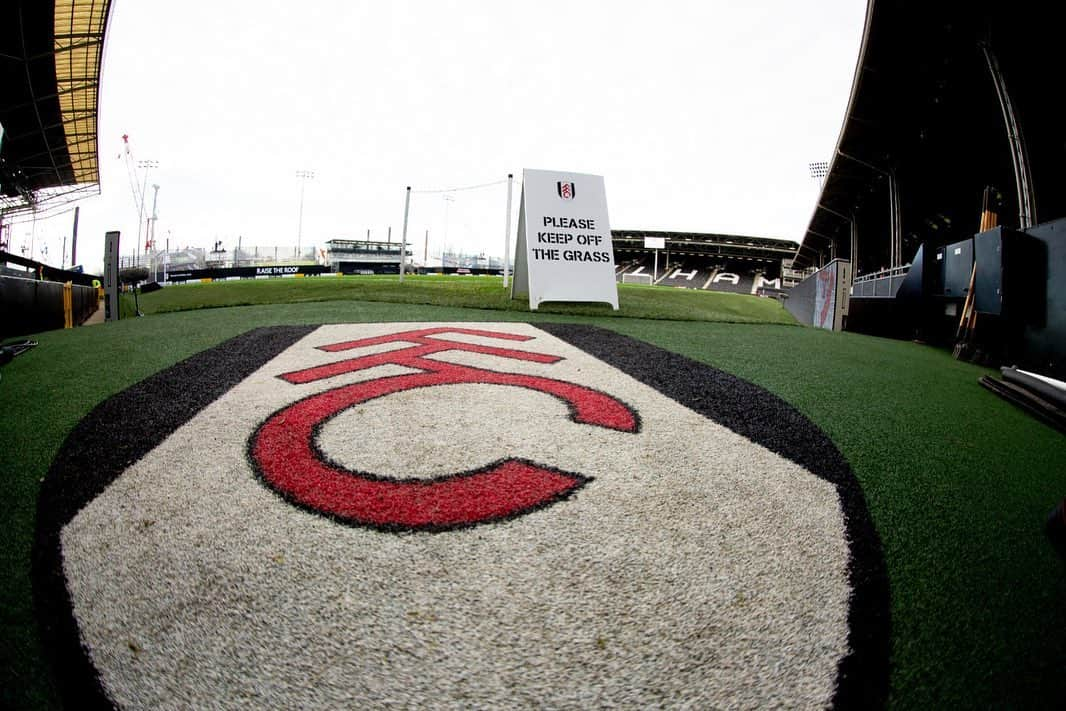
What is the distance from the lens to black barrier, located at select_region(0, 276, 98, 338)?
5.67 m

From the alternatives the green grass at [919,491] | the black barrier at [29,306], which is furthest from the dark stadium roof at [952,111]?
the black barrier at [29,306]

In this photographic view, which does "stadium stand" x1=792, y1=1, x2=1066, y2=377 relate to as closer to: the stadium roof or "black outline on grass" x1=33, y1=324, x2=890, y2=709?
"black outline on grass" x1=33, y1=324, x2=890, y2=709

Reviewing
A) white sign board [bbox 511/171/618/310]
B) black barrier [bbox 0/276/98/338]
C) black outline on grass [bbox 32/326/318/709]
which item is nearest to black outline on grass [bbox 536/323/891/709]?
black outline on grass [bbox 32/326/318/709]

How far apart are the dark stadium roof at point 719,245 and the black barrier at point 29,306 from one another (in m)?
46.6

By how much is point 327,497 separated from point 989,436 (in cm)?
303

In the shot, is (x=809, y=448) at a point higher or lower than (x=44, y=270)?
lower

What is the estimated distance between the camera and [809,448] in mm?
2027

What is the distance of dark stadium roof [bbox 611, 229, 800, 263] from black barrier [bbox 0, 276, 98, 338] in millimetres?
46556

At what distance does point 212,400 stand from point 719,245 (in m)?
54.4

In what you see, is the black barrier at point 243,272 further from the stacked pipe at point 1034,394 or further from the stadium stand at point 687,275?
the stacked pipe at point 1034,394

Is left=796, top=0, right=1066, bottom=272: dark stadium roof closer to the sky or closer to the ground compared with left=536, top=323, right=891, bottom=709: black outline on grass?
closer to the sky

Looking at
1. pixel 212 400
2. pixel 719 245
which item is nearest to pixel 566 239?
pixel 212 400

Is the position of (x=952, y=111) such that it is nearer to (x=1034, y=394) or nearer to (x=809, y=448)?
(x=1034, y=394)

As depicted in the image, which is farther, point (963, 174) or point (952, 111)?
point (963, 174)
